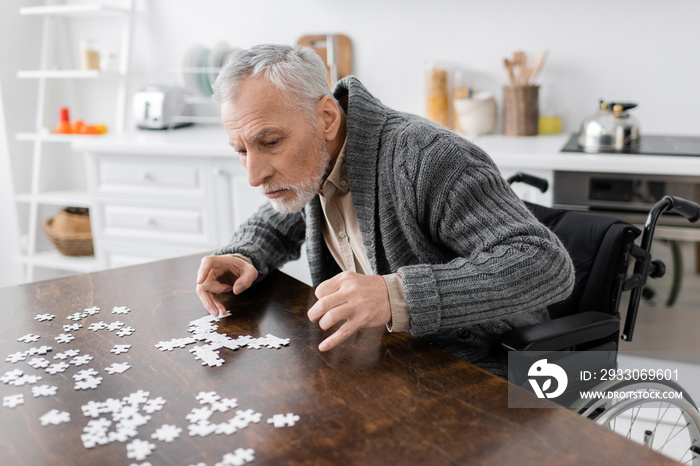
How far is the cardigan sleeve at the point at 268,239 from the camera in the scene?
1631 millimetres

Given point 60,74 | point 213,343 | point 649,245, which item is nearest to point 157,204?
point 60,74

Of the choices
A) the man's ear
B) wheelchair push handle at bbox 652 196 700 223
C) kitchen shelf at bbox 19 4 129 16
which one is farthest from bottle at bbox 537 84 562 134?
kitchen shelf at bbox 19 4 129 16

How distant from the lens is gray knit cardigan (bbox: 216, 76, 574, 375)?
1.21 metres

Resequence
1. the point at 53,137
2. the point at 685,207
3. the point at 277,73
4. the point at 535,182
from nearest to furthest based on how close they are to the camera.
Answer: the point at 277,73
the point at 685,207
the point at 535,182
the point at 53,137

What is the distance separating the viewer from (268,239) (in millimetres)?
1740

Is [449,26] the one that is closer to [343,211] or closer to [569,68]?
[569,68]

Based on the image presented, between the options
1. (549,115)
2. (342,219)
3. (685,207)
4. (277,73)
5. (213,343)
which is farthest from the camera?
(549,115)

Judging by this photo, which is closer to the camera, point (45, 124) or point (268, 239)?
point (268, 239)

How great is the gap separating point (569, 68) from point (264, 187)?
206 cm

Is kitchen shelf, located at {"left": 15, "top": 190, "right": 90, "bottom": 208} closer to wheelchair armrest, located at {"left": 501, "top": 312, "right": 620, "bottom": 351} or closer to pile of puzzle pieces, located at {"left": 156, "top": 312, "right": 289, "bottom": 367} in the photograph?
pile of puzzle pieces, located at {"left": 156, "top": 312, "right": 289, "bottom": 367}

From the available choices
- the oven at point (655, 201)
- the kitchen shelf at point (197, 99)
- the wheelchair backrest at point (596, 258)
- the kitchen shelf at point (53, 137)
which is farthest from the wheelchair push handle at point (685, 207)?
the kitchen shelf at point (53, 137)

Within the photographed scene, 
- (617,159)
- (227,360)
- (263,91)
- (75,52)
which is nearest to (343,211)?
(263,91)

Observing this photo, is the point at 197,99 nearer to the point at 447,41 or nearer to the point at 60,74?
the point at 60,74

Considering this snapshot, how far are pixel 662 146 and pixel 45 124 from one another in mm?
3439
